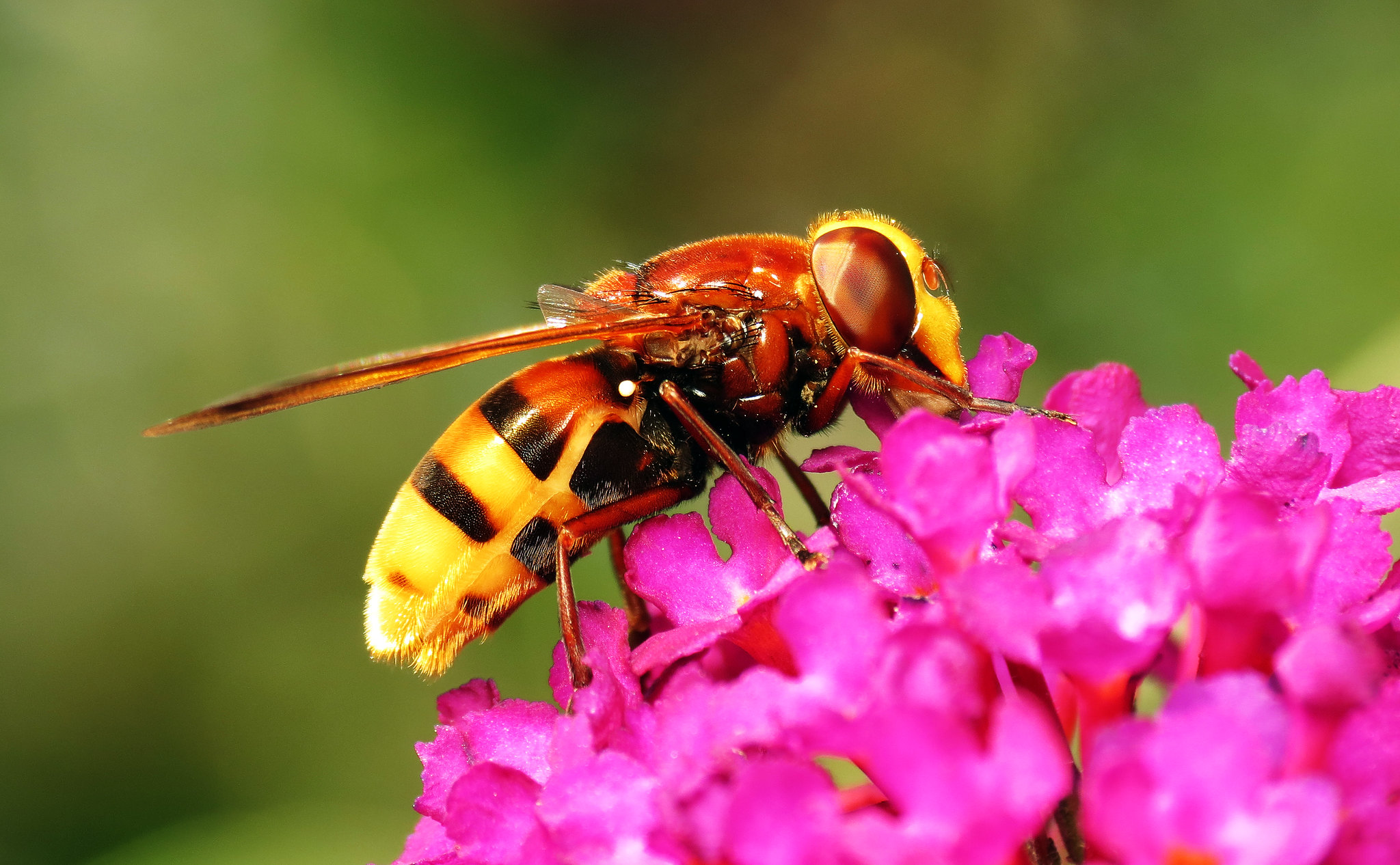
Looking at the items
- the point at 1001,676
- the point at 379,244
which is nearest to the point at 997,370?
the point at 1001,676

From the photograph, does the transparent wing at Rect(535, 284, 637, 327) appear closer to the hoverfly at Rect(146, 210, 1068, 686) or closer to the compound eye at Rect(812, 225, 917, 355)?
the hoverfly at Rect(146, 210, 1068, 686)

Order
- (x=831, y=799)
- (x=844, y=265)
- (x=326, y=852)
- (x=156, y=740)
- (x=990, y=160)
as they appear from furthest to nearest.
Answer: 1. (x=990, y=160)
2. (x=156, y=740)
3. (x=326, y=852)
4. (x=844, y=265)
5. (x=831, y=799)

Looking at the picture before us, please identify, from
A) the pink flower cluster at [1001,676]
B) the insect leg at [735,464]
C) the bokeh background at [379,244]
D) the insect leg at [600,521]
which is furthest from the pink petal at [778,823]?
the bokeh background at [379,244]

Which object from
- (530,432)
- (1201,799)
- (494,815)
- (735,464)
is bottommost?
(1201,799)

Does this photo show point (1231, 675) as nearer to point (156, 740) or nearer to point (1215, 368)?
point (1215, 368)

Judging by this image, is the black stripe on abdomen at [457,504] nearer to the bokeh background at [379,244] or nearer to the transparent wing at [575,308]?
the transparent wing at [575,308]

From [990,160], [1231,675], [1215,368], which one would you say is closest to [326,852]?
[1231,675]

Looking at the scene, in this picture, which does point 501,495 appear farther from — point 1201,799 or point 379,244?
point 379,244
